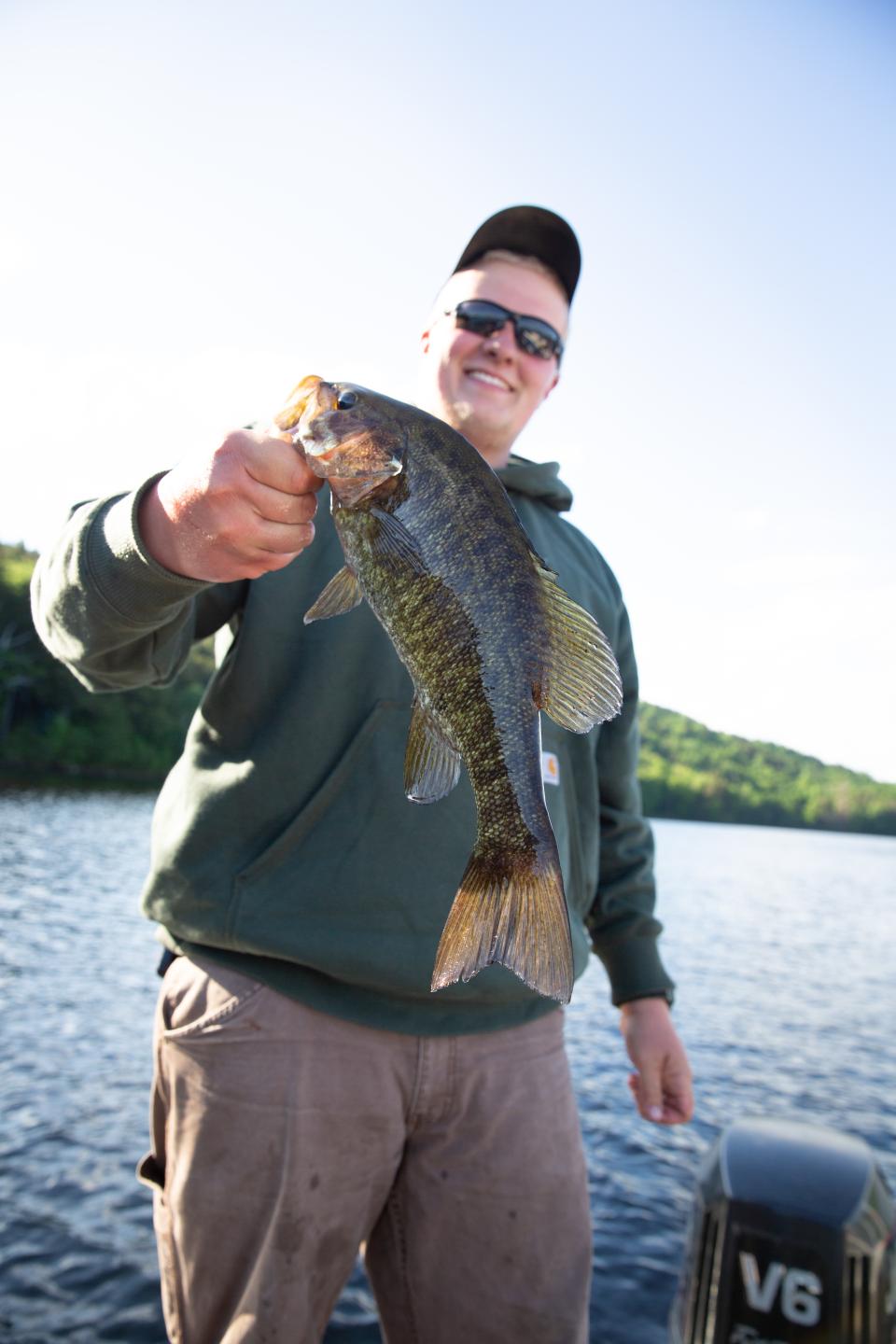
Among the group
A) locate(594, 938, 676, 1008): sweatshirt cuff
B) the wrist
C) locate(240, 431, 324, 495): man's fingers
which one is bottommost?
the wrist

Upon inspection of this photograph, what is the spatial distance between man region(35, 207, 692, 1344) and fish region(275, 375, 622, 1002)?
642 mm

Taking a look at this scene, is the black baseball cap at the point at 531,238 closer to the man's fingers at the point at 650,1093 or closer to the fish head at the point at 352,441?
the fish head at the point at 352,441

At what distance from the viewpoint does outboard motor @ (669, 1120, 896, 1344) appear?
12.1 ft

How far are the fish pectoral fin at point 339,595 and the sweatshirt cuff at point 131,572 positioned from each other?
418 millimetres

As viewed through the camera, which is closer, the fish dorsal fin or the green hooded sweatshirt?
the fish dorsal fin

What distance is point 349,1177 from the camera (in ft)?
8.62

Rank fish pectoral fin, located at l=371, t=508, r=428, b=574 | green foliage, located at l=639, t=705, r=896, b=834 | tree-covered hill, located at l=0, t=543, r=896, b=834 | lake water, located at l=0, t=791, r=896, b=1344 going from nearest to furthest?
fish pectoral fin, located at l=371, t=508, r=428, b=574, lake water, located at l=0, t=791, r=896, b=1344, tree-covered hill, located at l=0, t=543, r=896, b=834, green foliage, located at l=639, t=705, r=896, b=834

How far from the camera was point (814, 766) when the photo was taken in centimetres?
13900

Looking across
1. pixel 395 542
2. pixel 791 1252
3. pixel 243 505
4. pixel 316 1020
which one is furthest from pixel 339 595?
pixel 791 1252

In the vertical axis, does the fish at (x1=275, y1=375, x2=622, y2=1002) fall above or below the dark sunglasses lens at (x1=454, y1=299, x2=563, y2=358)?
below

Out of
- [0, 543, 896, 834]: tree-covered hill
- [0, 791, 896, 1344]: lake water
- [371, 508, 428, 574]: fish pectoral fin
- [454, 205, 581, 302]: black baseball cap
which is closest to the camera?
[371, 508, 428, 574]: fish pectoral fin

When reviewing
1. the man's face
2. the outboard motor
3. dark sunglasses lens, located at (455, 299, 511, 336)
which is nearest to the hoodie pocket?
the man's face

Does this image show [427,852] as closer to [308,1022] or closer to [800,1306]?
[308,1022]

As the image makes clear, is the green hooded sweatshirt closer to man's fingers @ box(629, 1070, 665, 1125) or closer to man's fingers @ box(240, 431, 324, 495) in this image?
man's fingers @ box(240, 431, 324, 495)
